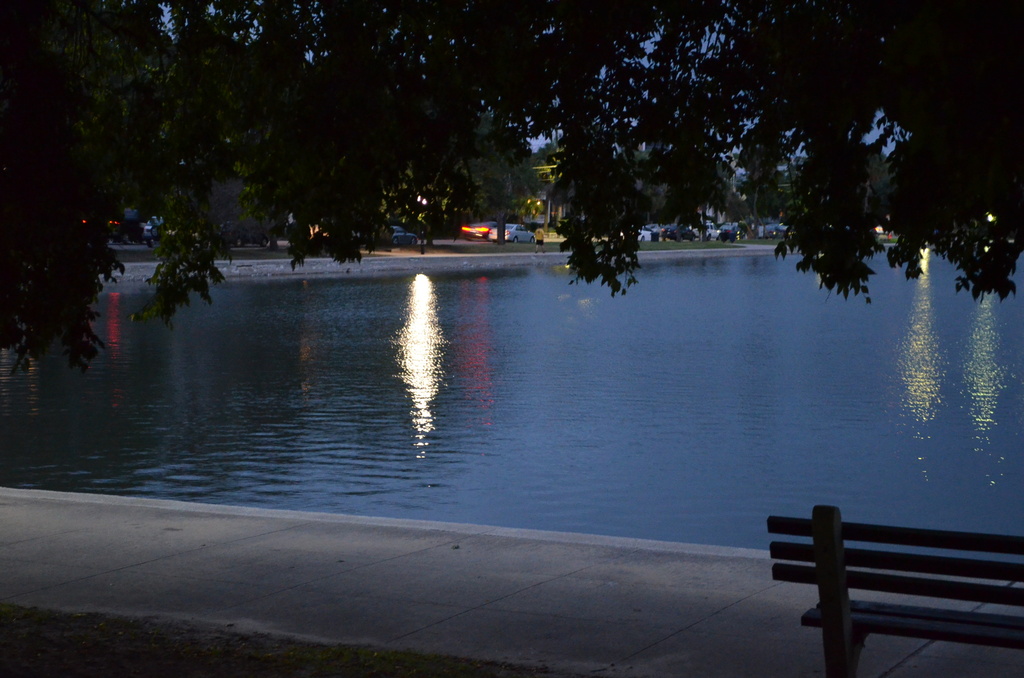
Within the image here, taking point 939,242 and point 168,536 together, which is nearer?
point 939,242

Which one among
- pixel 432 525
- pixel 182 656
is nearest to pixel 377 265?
pixel 432 525

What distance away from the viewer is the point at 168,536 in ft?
29.7

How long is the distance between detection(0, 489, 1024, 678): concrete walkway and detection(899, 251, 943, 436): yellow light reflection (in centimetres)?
829

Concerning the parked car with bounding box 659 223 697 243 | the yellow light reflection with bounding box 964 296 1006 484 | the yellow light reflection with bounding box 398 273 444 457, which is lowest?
the yellow light reflection with bounding box 964 296 1006 484

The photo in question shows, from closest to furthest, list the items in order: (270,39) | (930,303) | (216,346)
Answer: (270,39), (216,346), (930,303)

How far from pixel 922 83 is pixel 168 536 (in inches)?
244

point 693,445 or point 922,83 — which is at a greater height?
point 922,83

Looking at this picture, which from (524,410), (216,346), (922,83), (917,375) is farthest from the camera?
(216,346)

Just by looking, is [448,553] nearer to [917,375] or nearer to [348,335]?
[917,375]

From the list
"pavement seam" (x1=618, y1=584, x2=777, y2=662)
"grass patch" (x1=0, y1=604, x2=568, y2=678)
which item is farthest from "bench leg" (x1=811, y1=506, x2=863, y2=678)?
"grass patch" (x1=0, y1=604, x2=568, y2=678)

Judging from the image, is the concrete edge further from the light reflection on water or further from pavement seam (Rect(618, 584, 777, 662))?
the light reflection on water

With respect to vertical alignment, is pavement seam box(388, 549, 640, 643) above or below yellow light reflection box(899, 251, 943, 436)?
above

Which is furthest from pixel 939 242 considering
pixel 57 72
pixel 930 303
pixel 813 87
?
pixel 930 303

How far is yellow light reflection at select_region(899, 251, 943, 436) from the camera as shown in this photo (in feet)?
57.4
